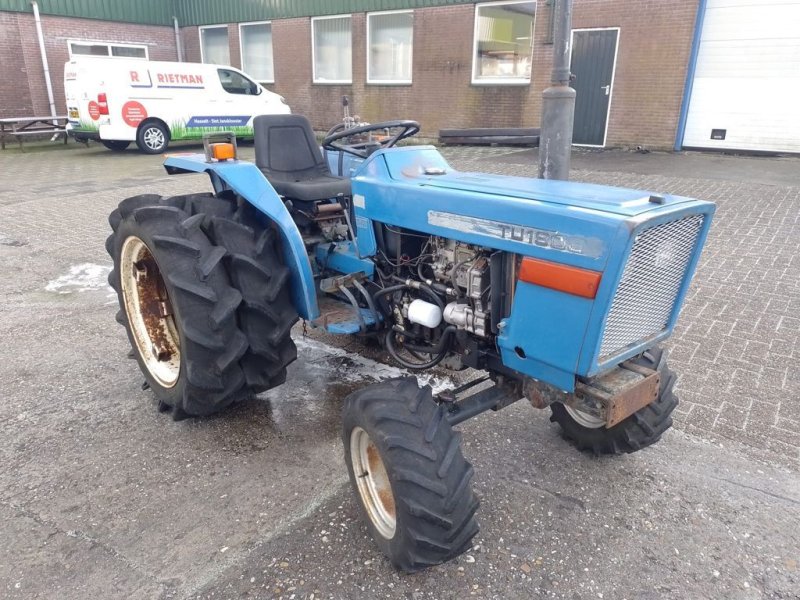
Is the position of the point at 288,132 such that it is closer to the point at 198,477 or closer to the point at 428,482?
the point at 198,477

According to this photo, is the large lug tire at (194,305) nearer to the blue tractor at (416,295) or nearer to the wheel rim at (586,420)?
the blue tractor at (416,295)

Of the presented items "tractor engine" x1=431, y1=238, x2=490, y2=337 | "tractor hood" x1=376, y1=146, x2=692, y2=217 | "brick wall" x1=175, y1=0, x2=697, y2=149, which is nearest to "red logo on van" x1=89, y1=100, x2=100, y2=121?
"brick wall" x1=175, y1=0, x2=697, y2=149

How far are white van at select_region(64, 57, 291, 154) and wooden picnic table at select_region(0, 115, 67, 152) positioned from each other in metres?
1.95

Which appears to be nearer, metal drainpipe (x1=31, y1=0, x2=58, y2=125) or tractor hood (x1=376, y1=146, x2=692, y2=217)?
tractor hood (x1=376, y1=146, x2=692, y2=217)

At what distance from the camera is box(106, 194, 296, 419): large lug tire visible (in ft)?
9.09

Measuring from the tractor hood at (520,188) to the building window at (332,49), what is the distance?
1351 cm

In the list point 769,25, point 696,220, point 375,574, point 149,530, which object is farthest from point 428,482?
point 769,25

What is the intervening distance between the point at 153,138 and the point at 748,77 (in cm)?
1146

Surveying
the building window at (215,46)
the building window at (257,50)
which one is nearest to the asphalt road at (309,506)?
the building window at (257,50)

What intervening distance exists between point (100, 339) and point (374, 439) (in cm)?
278

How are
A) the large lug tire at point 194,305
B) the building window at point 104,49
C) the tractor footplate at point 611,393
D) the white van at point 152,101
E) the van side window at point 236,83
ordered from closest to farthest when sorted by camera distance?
the tractor footplate at point 611,393, the large lug tire at point 194,305, the white van at point 152,101, the van side window at point 236,83, the building window at point 104,49

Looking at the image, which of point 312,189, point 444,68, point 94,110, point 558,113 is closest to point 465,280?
point 312,189

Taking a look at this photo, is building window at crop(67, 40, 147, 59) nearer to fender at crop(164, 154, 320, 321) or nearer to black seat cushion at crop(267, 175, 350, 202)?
black seat cushion at crop(267, 175, 350, 202)

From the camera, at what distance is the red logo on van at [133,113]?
12.0 m
